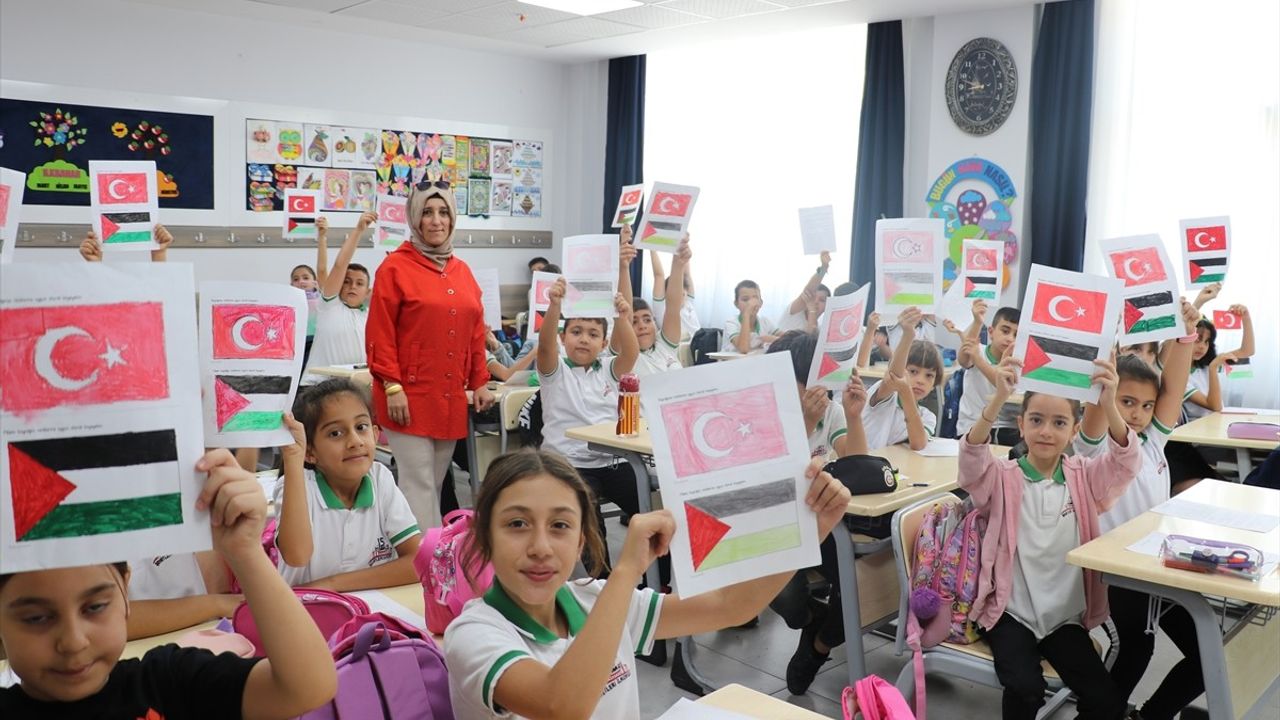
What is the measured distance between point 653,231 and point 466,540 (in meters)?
3.02

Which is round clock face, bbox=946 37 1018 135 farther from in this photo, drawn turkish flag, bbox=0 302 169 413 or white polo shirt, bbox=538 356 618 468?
drawn turkish flag, bbox=0 302 169 413

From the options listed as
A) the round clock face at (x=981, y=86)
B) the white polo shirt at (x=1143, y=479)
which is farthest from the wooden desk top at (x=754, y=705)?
the round clock face at (x=981, y=86)

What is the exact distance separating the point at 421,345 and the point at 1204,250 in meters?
3.05

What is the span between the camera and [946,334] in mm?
7152

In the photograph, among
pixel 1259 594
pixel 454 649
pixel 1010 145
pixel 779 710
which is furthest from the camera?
pixel 1010 145

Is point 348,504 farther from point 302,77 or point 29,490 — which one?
point 302,77

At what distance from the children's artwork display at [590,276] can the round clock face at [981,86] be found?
372 centimetres

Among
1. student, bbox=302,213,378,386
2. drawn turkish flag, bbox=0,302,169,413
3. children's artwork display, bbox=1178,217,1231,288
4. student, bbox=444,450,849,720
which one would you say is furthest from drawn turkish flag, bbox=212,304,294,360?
student, bbox=302,213,378,386

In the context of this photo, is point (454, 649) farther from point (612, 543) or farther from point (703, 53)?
point (703, 53)

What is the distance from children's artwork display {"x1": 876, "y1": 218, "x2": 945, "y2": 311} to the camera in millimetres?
4207

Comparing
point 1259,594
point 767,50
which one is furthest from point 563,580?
point 767,50

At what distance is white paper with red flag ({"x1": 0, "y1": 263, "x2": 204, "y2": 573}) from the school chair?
1912mm

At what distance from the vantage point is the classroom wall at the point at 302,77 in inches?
277

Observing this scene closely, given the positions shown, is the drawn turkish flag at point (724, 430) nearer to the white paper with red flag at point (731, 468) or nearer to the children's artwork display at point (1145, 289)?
the white paper with red flag at point (731, 468)
